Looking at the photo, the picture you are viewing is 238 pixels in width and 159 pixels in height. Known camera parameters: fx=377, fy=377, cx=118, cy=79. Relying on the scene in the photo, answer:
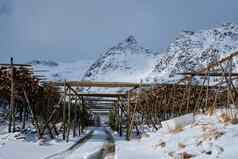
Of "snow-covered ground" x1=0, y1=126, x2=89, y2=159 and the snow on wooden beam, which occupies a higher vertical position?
the snow on wooden beam

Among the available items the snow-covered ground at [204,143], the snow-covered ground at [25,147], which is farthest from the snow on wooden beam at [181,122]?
the snow-covered ground at [25,147]

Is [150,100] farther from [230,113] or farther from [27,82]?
[230,113]

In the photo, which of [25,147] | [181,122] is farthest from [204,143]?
[25,147]

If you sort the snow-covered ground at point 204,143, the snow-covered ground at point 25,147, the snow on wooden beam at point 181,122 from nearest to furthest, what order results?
the snow-covered ground at point 204,143, the snow-covered ground at point 25,147, the snow on wooden beam at point 181,122

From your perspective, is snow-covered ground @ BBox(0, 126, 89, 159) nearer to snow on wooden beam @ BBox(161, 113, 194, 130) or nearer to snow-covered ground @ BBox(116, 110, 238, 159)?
snow-covered ground @ BBox(116, 110, 238, 159)

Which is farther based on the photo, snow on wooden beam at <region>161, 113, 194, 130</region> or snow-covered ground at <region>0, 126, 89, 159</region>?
snow on wooden beam at <region>161, 113, 194, 130</region>

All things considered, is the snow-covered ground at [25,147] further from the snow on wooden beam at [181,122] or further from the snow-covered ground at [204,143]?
the snow on wooden beam at [181,122]

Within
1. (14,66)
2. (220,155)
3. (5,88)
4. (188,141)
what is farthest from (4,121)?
(220,155)

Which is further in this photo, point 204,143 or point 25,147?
point 25,147

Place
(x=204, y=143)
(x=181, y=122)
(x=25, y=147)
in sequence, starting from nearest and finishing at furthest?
(x=204, y=143)
(x=181, y=122)
(x=25, y=147)

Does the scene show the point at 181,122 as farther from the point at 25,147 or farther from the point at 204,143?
the point at 25,147

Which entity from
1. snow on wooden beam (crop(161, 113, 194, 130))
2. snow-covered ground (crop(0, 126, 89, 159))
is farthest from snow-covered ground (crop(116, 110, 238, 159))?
snow-covered ground (crop(0, 126, 89, 159))

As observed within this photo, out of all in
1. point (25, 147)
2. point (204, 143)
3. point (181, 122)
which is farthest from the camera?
point (25, 147)

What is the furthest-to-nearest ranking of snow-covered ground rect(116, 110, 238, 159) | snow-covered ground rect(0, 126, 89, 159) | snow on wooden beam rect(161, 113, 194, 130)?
snow on wooden beam rect(161, 113, 194, 130)
snow-covered ground rect(0, 126, 89, 159)
snow-covered ground rect(116, 110, 238, 159)
